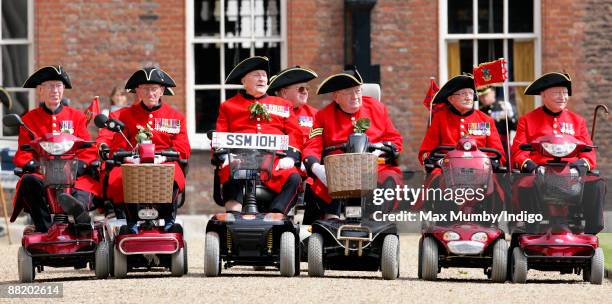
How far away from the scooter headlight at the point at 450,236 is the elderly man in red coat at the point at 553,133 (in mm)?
602

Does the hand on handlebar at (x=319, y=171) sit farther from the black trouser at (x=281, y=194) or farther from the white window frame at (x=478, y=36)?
the white window frame at (x=478, y=36)

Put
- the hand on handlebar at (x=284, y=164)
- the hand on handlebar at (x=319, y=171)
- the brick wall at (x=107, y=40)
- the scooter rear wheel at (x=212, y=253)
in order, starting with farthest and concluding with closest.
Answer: the brick wall at (x=107, y=40) → the hand on handlebar at (x=284, y=164) → the hand on handlebar at (x=319, y=171) → the scooter rear wheel at (x=212, y=253)

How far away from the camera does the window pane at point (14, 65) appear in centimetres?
1941

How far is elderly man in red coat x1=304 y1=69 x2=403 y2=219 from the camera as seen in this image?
500 inches

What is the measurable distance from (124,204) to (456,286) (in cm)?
268

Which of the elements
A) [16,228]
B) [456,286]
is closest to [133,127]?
[456,286]

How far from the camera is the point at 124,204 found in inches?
508

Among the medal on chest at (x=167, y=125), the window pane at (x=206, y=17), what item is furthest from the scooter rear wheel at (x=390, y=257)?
the window pane at (x=206, y=17)

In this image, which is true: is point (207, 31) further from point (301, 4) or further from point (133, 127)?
point (133, 127)

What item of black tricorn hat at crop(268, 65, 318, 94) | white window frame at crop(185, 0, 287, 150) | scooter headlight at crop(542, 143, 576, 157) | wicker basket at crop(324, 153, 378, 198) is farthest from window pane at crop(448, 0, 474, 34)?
wicker basket at crop(324, 153, 378, 198)

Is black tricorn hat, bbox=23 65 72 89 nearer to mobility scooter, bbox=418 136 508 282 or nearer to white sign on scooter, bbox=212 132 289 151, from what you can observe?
white sign on scooter, bbox=212 132 289 151

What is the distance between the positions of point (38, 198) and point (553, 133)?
3.92 metres

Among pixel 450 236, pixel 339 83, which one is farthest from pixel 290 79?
pixel 450 236

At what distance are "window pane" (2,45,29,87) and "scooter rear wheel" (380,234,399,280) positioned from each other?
8.12 m
